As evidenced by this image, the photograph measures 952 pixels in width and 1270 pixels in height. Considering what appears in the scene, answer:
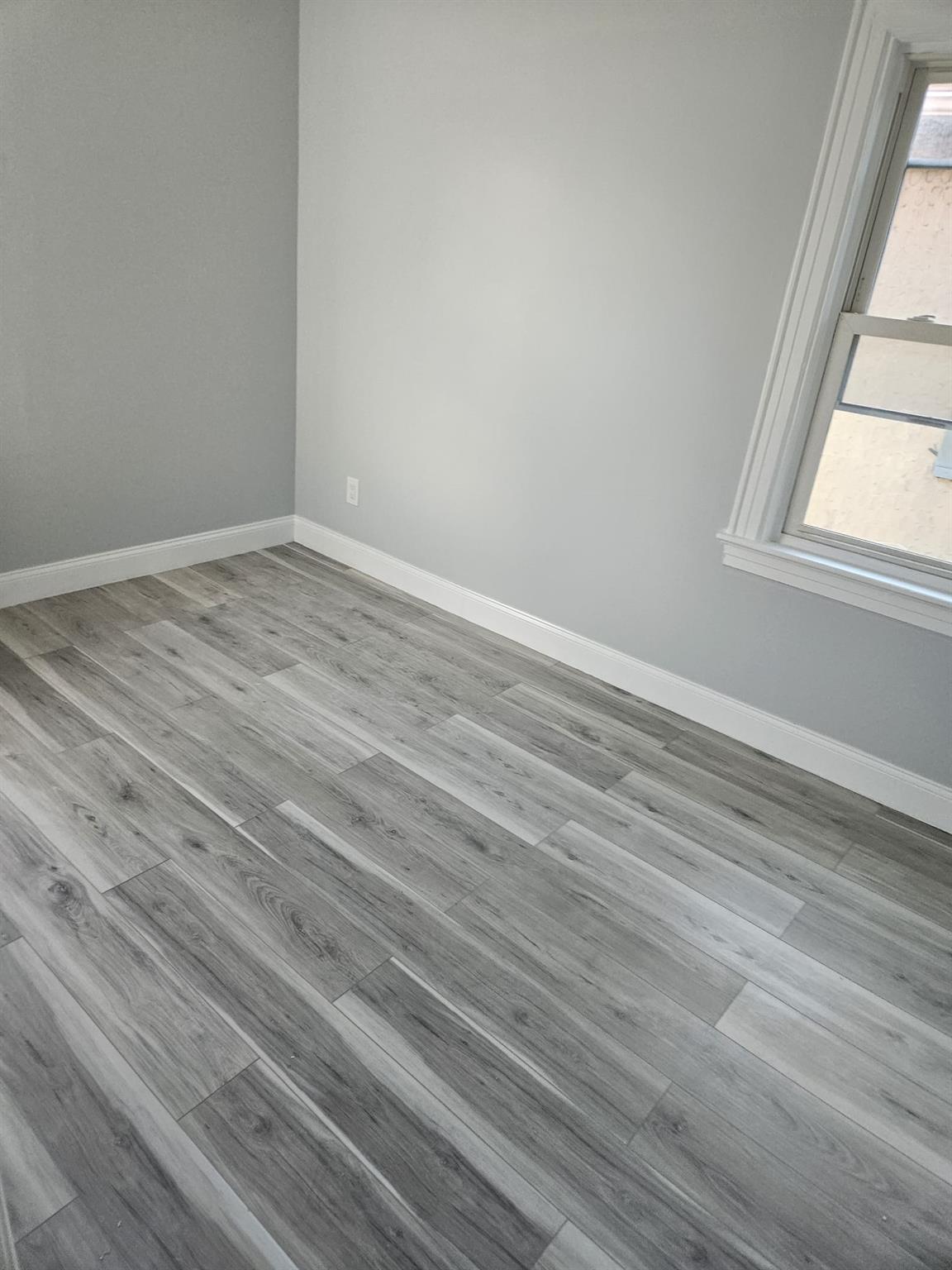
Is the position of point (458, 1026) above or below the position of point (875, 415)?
below

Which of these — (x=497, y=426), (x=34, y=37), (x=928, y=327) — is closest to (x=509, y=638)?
(x=497, y=426)

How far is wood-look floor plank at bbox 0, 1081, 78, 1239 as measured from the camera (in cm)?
120

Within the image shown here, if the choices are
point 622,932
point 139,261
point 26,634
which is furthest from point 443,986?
point 139,261

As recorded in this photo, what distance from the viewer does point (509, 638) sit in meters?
3.13

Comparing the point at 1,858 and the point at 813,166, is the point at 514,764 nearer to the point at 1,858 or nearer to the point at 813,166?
the point at 1,858

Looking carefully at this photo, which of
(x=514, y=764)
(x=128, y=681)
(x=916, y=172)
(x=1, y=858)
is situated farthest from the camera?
(x=128, y=681)

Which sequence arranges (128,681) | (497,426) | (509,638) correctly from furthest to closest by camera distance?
(509,638), (497,426), (128,681)

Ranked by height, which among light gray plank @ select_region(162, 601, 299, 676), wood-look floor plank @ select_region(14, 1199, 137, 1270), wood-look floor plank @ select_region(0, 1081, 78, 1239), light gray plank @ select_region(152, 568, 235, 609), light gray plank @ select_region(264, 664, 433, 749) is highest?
light gray plank @ select_region(152, 568, 235, 609)

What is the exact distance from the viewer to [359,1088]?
4.67 ft

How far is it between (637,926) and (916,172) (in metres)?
1.91

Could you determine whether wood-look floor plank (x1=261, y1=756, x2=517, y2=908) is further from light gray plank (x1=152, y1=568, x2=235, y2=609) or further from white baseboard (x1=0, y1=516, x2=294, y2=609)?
white baseboard (x1=0, y1=516, x2=294, y2=609)

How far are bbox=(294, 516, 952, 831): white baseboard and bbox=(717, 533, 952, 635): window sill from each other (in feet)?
1.40

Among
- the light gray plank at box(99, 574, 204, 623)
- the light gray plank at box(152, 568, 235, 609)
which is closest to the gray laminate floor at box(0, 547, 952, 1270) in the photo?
the light gray plank at box(99, 574, 204, 623)

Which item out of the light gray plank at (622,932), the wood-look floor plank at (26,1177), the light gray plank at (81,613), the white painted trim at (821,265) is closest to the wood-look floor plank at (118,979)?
the wood-look floor plank at (26,1177)
